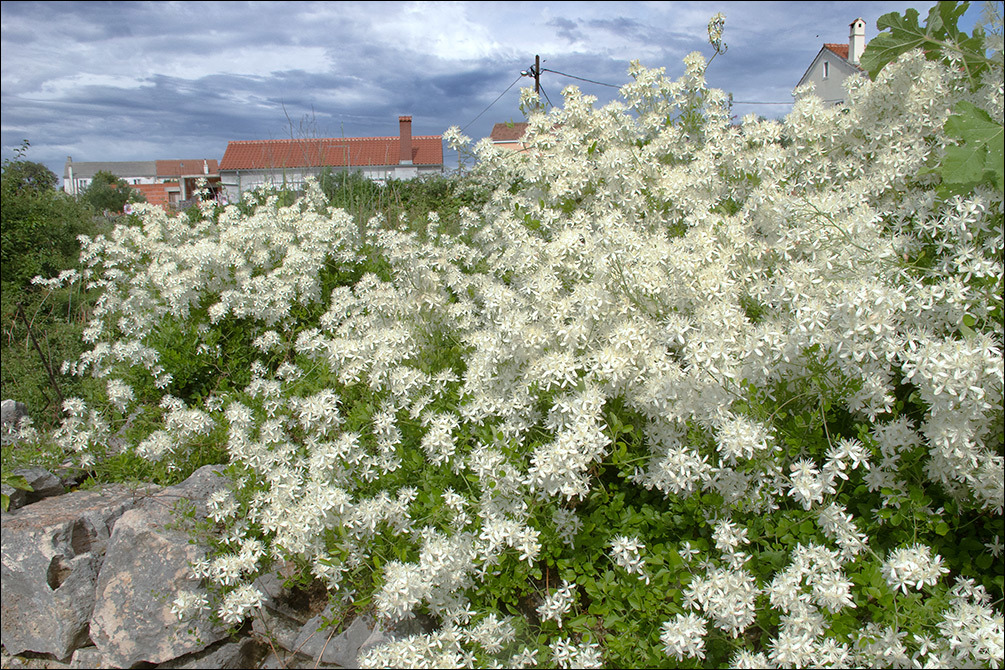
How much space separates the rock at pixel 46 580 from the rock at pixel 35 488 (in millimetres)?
232

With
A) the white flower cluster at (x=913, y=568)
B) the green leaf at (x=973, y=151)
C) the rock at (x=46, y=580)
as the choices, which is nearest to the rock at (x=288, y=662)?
the rock at (x=46, y=580)

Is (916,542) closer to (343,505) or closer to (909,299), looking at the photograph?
(909,299)

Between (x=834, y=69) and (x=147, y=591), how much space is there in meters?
6.24

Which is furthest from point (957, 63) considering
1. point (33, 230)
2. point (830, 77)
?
point (33, 230)

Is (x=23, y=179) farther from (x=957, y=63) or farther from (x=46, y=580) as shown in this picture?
(x=957, y=63)

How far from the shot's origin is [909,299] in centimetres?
222

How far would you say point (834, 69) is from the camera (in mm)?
4992

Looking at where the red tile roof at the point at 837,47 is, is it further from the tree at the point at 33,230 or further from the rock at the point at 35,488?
the tree at the point at 33,230

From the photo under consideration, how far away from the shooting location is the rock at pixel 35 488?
149 inches

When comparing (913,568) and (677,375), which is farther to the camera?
(677,375)

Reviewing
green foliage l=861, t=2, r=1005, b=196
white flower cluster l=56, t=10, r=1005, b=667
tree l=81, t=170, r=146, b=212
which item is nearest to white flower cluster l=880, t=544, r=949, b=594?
white flower cluster l=56, t=10, r=1005, b=667

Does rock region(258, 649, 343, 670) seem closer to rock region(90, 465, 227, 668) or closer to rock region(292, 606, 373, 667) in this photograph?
rock region(292, 606, 373, 667)

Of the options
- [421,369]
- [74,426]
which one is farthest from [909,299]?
[74,426]

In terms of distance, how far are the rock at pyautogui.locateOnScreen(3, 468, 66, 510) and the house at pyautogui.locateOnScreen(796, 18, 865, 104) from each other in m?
5.52
